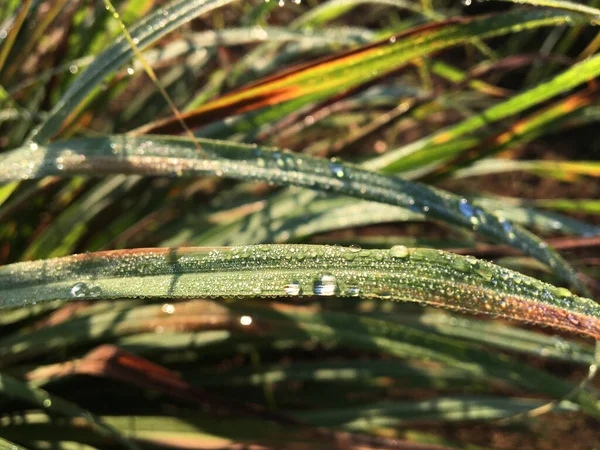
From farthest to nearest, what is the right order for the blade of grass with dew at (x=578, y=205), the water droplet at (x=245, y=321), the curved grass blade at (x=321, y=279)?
the blade of grass with dew at (x=578, y=205) < the water droplet at (x=245, y=321) < the curved grass blade at (x=321, y=279)

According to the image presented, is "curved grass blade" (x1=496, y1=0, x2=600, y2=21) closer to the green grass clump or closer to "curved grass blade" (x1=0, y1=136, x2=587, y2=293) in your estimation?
the green grass clump

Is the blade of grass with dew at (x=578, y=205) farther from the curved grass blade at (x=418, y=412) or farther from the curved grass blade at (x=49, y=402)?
the curved grass blade at (x=49, y=402)

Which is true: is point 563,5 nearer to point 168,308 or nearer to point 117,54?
point 117,54

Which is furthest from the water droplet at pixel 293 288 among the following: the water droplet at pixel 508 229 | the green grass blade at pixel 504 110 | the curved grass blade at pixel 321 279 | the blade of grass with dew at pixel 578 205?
the blade of grass with dew at pixel 578 205

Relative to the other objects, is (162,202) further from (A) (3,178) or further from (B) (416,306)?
(B) (416,306)

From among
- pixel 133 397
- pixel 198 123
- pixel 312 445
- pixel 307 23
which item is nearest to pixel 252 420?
pixel 312 445

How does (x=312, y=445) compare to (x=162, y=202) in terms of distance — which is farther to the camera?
(x=162, y=202)

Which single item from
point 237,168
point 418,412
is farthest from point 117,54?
point 418,412
